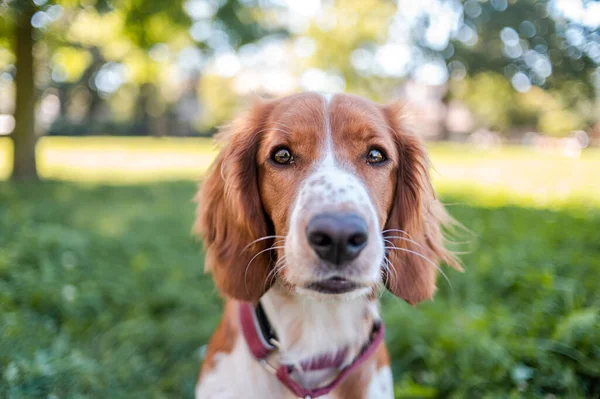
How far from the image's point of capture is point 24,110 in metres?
9.41

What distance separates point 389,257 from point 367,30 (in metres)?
29.6

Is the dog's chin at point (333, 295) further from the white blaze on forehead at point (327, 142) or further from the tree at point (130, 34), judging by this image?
the tree at point (130, 34)

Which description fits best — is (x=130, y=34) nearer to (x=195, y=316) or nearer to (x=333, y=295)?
(x=195, y=316)

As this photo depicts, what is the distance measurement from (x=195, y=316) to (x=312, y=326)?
7.21 ft

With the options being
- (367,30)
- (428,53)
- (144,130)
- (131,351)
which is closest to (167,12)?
(131,351)

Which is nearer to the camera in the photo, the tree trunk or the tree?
the tree

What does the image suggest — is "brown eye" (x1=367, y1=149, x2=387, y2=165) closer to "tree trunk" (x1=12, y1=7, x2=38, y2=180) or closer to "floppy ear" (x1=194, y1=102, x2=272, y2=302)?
"floppy ear" (x1=194, y1=102, x2=272, y2=302)

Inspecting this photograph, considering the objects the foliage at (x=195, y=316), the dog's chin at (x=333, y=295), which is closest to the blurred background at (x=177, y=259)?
the foliage at (x=195, y=316)

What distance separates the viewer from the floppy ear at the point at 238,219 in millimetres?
2285

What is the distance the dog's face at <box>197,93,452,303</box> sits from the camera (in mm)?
1867

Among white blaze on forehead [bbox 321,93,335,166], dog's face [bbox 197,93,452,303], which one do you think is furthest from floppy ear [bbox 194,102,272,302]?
white blaze on forehead [bbox 321,93,335,166]

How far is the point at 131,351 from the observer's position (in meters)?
3.42

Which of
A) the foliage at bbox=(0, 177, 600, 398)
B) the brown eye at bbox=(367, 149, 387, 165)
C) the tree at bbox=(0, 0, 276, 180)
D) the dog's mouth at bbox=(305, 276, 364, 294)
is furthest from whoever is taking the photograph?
the tree at bbox=(0, 0, 276, 180)

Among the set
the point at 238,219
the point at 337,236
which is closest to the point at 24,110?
the point at 238,219
